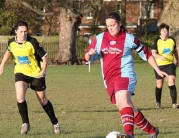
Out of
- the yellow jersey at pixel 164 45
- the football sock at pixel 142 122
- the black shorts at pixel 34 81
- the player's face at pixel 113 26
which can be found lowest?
the football sock at pixel 142 122

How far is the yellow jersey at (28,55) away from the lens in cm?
974

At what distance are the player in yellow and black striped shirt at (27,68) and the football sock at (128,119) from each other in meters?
1.98

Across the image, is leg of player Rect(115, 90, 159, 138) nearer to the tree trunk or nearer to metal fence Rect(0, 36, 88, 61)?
the tree trunk

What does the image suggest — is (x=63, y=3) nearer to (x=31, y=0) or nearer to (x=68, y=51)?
(x=68, y=51)

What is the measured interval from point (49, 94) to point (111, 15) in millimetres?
9558

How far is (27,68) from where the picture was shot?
32.3ft

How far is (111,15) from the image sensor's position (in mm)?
8219

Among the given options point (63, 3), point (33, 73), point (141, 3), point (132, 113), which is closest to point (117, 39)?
point (132, 113)

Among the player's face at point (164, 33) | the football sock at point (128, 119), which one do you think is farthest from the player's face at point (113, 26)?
the player's face at point (164, 33)

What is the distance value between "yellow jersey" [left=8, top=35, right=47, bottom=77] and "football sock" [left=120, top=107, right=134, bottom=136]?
227 centimetres

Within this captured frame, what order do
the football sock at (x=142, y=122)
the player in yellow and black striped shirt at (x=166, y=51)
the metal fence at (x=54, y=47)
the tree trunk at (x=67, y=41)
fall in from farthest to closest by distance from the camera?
the metal fence at (x=54, y=47)
the tree trunk at (x=67, y=41)
the player in yellow and black striped shirt at (x=166, y=51)
the football sock at (x=142, y=122)

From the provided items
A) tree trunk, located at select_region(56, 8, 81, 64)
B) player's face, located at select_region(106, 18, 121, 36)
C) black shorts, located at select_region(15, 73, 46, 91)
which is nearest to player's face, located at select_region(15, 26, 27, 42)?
black shorts, located at select_region(15, 73, 46, 91)

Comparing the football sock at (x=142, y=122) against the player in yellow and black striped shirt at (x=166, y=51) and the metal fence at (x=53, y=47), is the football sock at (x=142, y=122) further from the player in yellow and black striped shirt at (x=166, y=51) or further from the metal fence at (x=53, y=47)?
the metal fence at (x=53, y=47)

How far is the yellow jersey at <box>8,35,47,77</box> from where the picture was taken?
32.0ft
